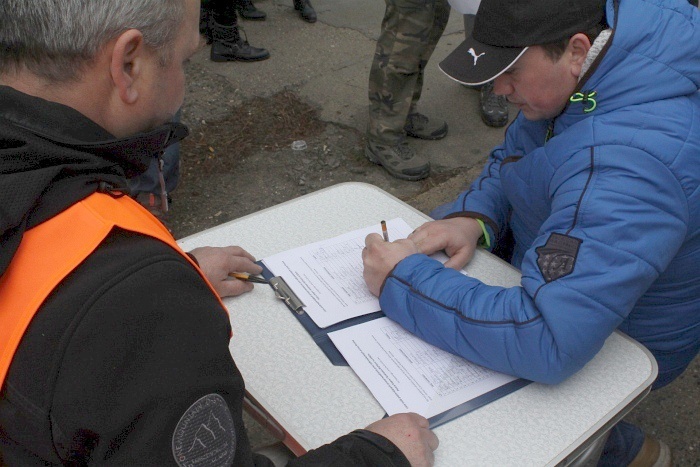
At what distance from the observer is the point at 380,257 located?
1.33 metres

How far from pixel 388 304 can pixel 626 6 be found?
73 cm

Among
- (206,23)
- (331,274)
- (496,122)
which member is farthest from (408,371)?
(206,23)

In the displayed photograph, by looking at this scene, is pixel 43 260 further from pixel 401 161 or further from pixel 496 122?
pixel 496 122

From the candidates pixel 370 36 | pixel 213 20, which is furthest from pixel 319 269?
pixel 370 36

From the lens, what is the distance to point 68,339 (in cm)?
A: 70

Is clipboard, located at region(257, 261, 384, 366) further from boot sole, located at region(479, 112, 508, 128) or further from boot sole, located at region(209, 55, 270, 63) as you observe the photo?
boot sole, located at region(209, 55, 270, 63)

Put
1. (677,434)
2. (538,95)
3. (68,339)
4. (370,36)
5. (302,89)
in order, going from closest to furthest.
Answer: (68,339), (538,95), (677,434), (302,89), (370,36)

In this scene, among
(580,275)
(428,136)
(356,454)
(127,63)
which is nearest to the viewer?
(127,63)

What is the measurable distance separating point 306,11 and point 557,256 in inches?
185

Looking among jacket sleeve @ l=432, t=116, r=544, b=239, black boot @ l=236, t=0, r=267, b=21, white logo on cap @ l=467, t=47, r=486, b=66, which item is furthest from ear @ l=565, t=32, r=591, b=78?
black boot @ l=236, t=0, r=267, b=21

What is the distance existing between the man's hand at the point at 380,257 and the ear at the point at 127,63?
625 millimetres

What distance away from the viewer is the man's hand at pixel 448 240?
1.46 metres

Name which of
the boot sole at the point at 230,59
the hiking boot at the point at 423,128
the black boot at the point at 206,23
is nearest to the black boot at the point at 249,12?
the black boot at the point at 206,23

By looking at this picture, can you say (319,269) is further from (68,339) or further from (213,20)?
(213,20)
